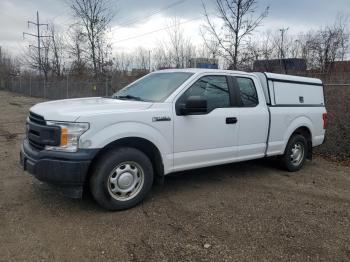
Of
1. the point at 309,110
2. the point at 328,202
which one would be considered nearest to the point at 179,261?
the point at 328,202

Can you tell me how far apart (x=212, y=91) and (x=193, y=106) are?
2.63 feet

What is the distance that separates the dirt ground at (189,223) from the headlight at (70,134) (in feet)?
2.90

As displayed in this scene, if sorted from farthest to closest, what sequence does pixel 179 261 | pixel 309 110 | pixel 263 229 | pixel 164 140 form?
pixel 309 110 → pixel 164 140 → pixel 263 229 → pixel 179 261

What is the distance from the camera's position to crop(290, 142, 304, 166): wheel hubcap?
6.66 meters

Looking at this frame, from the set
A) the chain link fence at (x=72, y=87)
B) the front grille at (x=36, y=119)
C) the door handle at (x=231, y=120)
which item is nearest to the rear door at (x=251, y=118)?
the door handle at (x=231, y=120)

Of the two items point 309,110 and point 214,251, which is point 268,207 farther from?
point 309,110

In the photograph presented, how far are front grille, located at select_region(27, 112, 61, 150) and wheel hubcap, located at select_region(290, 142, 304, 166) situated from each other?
4534 mm

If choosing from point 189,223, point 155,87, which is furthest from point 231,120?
point 189,223

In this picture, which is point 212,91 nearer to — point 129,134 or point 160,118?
point 160,118

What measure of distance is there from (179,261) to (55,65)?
1511 inches

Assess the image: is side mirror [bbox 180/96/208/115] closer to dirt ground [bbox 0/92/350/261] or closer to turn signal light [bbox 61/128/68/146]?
dirt ground [bbox 0/92/350/261]

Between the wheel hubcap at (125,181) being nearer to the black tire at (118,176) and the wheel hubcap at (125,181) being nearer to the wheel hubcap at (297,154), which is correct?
the black tire at (118,176)

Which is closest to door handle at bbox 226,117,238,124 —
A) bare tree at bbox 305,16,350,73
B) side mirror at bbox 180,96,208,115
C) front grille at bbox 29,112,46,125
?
side mirror at bbox 180,96,208,115

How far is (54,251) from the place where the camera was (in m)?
3.38
